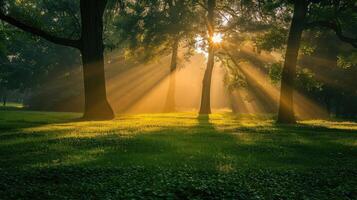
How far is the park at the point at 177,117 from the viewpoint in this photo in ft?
32.6

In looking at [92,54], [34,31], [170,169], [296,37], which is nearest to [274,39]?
[296,37]

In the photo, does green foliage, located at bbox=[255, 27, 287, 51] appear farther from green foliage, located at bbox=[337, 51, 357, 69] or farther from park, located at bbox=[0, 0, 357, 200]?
green foliage, located at bbox=[337, 51, 357, 69]

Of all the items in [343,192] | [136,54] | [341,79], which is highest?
[136,54]

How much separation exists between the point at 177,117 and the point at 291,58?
45.7ft

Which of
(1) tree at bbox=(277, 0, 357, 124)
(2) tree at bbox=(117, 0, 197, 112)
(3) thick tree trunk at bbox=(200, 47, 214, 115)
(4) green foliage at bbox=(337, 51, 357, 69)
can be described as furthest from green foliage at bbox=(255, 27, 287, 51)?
(3) thick tree trunk at bbox=(200, 47, 214, 115)

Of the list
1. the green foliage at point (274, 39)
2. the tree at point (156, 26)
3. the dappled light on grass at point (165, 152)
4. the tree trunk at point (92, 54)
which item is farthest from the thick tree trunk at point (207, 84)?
the dappled light on grass at point (165, 152)

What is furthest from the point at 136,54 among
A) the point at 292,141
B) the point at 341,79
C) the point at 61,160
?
the point at 61,160

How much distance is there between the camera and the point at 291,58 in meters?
33.5

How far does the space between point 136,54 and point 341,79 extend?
3170 centimetres

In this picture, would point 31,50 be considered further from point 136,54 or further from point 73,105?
point 136,54

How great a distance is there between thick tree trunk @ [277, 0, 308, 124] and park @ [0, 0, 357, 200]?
0.09 meters

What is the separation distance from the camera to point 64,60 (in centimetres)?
8469

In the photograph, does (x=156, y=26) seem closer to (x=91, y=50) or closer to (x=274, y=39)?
(x=274, y=39)

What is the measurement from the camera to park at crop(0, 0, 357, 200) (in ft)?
32.6
